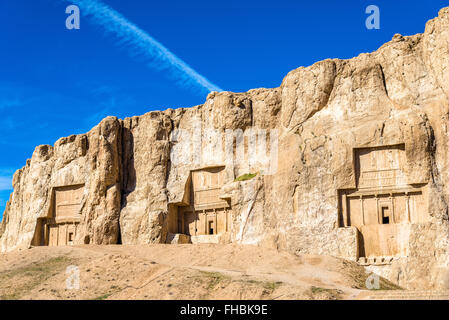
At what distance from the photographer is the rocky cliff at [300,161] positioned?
34.3m

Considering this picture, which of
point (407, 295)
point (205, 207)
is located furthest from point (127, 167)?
point (407, 295)

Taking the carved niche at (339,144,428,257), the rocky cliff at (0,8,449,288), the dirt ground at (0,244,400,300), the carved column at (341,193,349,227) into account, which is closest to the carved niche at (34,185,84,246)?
the rocky cliff at (0,8,449,288)

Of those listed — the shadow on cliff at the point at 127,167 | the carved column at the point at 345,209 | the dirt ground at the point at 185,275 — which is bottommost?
the dirt ground at the point at 185,275

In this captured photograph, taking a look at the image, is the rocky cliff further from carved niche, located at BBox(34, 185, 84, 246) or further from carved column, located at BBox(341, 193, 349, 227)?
carved niche, located at BBox(34, 185, 84, 246)

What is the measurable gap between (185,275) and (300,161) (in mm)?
12619

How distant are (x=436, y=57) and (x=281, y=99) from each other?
32.3 feet

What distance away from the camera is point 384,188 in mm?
35750

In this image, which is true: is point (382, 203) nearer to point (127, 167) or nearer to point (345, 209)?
point (345, 209)

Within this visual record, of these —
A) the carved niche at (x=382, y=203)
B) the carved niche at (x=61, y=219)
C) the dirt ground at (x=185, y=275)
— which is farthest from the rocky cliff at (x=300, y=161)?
the dirt ground at (x=185, y=275)

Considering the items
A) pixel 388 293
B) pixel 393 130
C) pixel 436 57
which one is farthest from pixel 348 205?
pixel 388 293

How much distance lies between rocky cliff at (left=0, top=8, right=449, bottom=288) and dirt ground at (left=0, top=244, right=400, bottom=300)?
3.18 meters

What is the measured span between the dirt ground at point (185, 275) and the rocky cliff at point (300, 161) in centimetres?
318

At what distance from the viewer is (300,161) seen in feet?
123

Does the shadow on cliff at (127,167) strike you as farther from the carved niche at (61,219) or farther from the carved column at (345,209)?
the carved column at (345,209)
